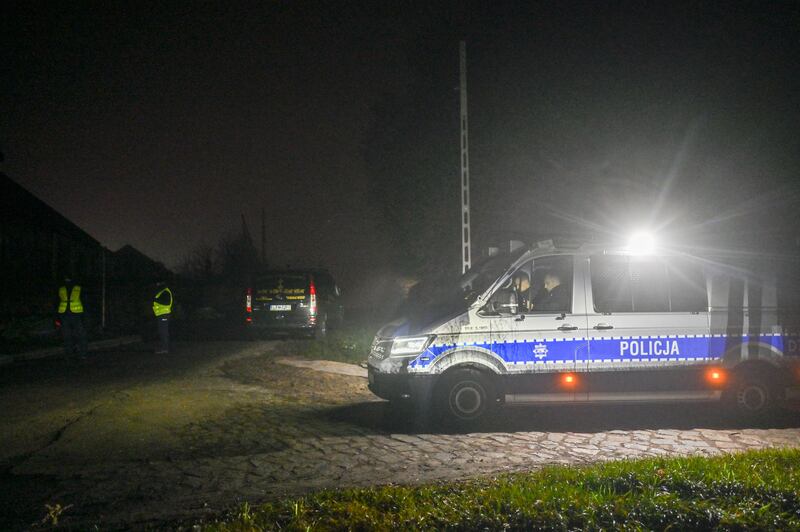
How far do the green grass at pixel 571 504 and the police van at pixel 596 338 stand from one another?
244 centimetres

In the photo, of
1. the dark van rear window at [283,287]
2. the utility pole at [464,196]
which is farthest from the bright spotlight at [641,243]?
the dark van rear window at [283,287]

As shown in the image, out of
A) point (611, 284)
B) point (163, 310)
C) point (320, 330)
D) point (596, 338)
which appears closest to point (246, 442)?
point (596, 338)

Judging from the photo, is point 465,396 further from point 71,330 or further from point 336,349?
point 71,330

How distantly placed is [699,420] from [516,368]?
253 centimetres

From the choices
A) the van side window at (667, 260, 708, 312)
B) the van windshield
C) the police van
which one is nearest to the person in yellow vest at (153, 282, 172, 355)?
the van windshield

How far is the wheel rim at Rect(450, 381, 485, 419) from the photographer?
727 cm

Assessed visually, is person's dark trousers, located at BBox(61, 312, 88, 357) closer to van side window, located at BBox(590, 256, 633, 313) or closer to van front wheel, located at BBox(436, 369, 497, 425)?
van front wheel, located at BBox(436, 369, 497, 425)

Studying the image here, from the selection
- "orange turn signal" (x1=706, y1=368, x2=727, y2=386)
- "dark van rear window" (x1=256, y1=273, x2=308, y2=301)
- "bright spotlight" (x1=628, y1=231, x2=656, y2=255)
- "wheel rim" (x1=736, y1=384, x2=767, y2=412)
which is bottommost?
"wheel rim" (x1=736, y1=384, x2=767, y2=412)

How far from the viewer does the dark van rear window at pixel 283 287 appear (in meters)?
19.1

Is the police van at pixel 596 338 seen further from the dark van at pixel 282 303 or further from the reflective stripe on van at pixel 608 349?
the dark van at pixel 282 303

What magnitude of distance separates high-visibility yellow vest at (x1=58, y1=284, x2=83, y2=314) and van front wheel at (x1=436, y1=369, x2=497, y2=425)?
10718 mm

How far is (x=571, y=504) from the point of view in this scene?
4082mm

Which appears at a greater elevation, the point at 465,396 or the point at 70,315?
the point at 70,315

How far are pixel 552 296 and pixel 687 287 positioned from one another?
1.65 metres
